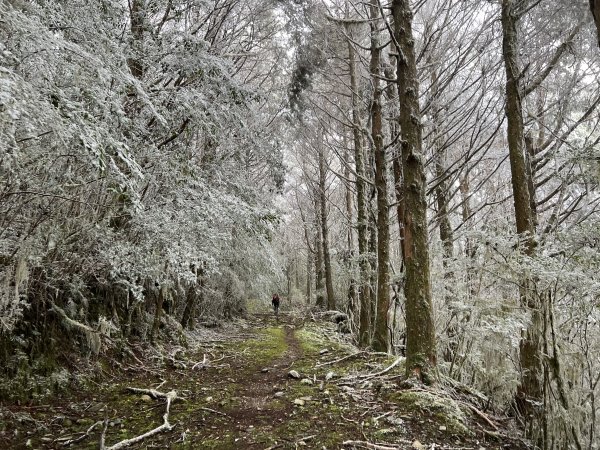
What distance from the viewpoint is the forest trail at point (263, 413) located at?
10.8 feet

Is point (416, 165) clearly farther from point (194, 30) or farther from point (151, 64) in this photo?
point (194, 30)

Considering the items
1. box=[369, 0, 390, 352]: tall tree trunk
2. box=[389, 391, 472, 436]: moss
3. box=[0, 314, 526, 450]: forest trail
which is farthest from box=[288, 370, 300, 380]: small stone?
box=[369, 0, 390, 352]: tall tree trunk

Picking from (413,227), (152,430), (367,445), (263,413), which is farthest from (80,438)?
(413,227)

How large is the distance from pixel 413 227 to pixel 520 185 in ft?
5.60

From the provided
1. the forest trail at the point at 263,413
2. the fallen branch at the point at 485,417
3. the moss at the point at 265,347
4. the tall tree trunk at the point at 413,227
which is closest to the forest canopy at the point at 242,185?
the tall tree trunk at the point at 413,227

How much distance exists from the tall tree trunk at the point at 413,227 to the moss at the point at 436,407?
1.11 feet

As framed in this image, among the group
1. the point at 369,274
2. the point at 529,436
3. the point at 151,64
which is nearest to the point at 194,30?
the point at 151,64

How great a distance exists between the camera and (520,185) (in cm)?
495

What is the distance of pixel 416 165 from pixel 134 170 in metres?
3.05

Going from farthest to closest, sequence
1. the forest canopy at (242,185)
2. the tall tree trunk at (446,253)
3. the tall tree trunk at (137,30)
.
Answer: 1. the tall tree trunk at (446,253)
2. the tall tree trunk at (137,30)
3. the forest canopy at (242,185)

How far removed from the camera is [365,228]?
9.23 meters

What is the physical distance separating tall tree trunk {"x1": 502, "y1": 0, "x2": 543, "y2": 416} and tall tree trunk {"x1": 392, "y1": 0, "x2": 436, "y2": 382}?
997 mm

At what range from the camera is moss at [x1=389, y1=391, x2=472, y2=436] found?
3.44 m

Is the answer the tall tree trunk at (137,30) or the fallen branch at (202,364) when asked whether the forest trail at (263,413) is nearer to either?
the fallen branch at (202,364)
